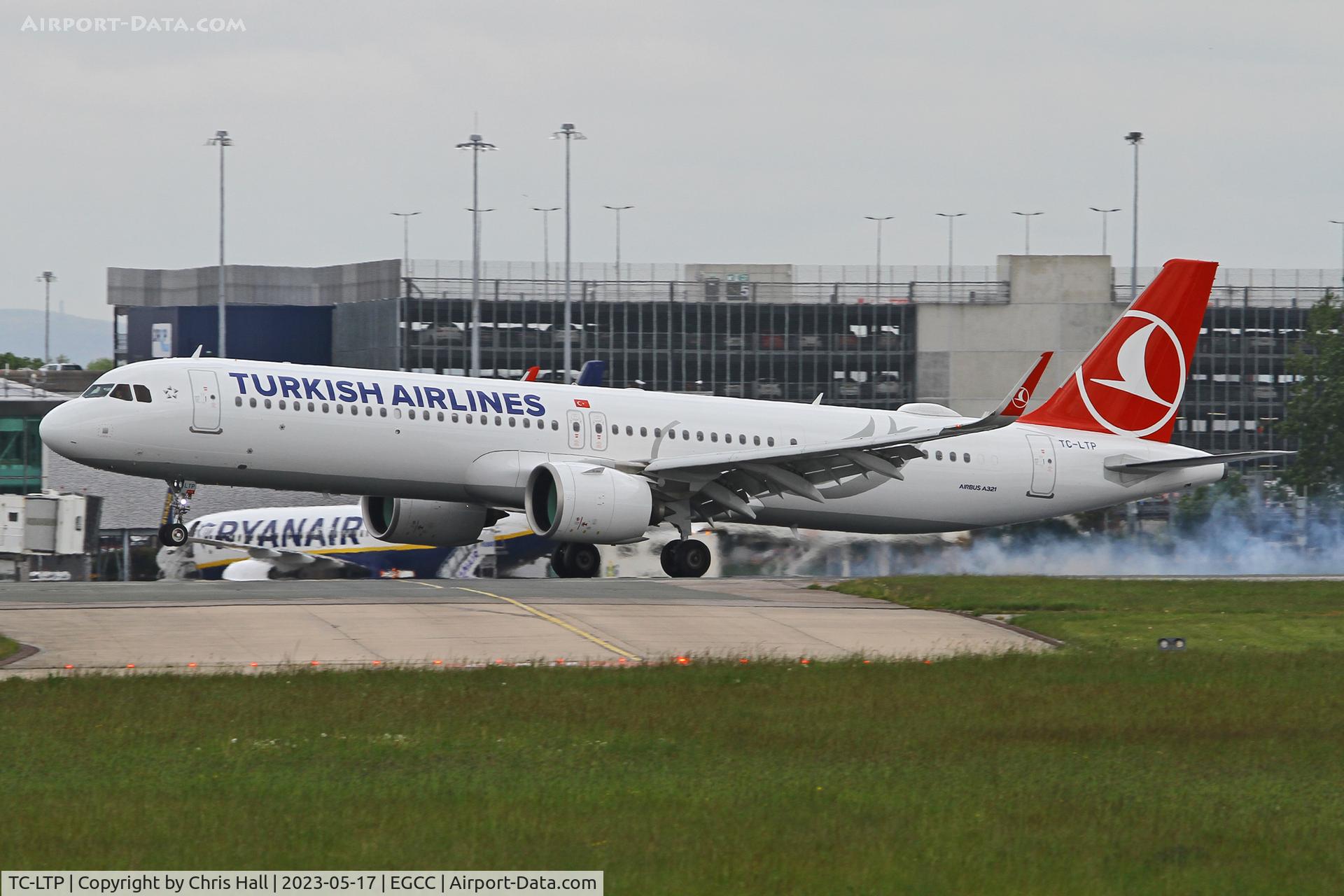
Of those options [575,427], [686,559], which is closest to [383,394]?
[575,427]

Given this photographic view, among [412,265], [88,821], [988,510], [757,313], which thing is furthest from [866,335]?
[88,821]

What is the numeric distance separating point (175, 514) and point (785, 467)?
11891 mm

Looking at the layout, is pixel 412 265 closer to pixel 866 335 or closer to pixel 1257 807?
pixel 866 335

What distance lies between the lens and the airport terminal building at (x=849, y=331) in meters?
93.3

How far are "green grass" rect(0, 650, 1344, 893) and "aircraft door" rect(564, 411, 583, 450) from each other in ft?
49.0

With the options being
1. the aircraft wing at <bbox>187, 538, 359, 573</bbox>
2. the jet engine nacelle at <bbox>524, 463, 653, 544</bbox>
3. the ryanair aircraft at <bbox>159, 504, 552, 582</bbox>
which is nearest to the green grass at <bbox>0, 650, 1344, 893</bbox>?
the jet engine nacelle at <bbox>524, 463, 653, 544</bbox>

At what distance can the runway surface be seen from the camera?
19.4 meters

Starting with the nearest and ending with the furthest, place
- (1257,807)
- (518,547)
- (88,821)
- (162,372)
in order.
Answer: (88,821)
(1257,807)
(162,372)
(518,547)

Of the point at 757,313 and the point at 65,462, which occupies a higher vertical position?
the point at 757,313

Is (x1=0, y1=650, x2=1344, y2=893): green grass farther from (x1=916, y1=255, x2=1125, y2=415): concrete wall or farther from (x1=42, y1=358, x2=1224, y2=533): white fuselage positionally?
(x1=916, y1=255, x2=1125, y2=415): concrete wall

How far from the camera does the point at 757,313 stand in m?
96.1

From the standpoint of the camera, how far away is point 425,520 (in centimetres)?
3438

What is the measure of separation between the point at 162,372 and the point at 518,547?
18.2m

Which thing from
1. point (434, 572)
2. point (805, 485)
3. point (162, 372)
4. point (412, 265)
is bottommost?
point (434, 572)
